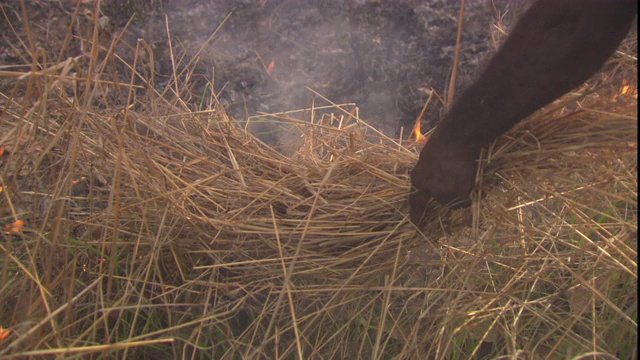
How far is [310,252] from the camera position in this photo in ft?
5.45

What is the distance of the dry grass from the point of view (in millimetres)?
1511

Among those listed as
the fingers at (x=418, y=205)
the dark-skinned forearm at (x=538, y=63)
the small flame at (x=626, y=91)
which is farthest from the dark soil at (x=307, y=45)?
the dark-skinned forearm at (x=538, y=63)

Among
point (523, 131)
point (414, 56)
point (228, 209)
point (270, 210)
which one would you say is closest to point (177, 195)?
point (228, 209)

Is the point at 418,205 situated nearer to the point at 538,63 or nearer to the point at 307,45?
the point at 538,63

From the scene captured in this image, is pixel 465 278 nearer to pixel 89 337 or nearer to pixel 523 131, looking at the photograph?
pixel 523 131

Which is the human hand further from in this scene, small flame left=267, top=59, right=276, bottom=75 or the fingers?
small flame left=267, top=59, right=276, bottom=75

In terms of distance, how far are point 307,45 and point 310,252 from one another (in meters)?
1.42

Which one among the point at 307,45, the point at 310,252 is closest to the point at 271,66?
the point at 307,45

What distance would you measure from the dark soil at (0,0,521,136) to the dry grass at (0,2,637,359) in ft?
3.02

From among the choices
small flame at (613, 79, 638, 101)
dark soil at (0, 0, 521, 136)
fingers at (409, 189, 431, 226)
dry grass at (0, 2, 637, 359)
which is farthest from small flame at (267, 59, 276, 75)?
small flame at (613, 79, 638, 101)

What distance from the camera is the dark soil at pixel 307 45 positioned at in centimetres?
268

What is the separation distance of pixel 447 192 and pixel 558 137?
11.0 inches

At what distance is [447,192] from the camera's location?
1433 millimetres

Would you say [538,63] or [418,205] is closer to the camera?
[538,63]
